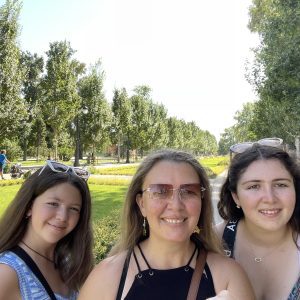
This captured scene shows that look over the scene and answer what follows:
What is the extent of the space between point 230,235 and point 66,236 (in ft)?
3.85

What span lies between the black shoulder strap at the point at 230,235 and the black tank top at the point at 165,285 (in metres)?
0.65

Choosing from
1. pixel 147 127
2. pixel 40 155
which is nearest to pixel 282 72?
pixel 147 127

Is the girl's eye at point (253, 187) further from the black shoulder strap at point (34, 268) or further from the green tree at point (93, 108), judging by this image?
the green tree at point (93, 108)

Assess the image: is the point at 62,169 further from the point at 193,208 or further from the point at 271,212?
the point at 271,212

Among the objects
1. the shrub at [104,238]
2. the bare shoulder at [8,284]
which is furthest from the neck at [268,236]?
the shrub at [104,238]

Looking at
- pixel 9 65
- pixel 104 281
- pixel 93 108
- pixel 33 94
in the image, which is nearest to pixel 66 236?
pixel 104 281

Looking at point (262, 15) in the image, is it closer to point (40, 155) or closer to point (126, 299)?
point (126, 299)

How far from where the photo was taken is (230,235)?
2400 mm

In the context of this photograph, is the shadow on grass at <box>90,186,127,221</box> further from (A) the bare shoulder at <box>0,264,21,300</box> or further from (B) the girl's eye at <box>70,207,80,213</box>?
(A) the bare shoulder at <box>0,264,21,300</box>

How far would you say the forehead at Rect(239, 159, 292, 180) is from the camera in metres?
2.12

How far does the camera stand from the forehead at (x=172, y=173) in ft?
6.02

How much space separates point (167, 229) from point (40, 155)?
44957 mm

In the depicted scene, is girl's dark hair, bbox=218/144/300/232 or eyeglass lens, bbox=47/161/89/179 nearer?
girl's dark hair, bbox=218/144/300/232

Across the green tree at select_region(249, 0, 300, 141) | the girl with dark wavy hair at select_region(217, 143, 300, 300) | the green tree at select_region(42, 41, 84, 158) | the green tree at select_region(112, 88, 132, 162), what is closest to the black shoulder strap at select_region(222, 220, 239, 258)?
the girl with dark wavy hair at select_region(217, 143, 300, 300)
